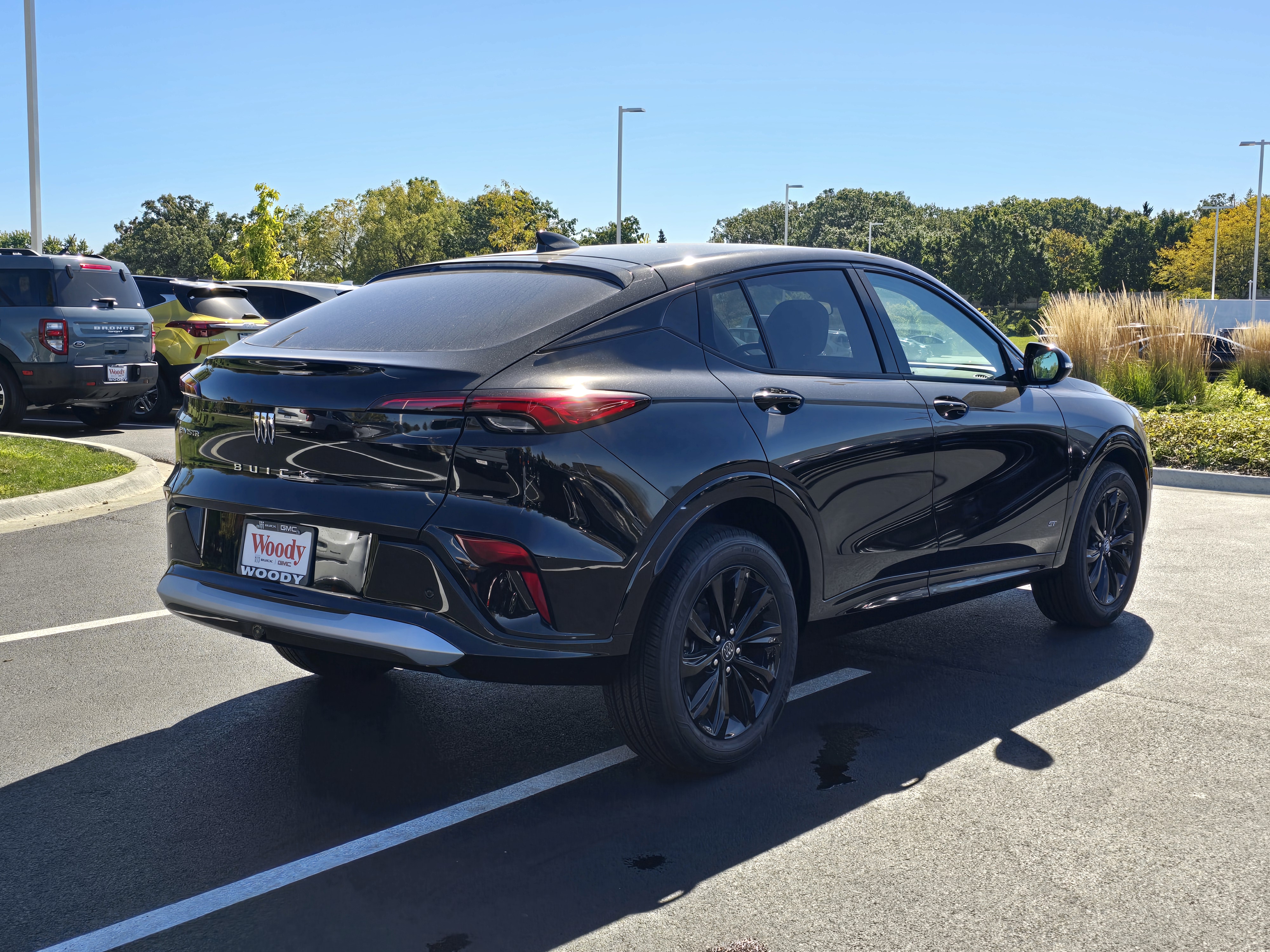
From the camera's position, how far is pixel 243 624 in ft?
12.6

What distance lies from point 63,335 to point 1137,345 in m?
13.9

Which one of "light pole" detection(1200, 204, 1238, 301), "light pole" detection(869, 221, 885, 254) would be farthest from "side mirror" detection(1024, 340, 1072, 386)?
"light pole" detection(869, 221, 885, 254)

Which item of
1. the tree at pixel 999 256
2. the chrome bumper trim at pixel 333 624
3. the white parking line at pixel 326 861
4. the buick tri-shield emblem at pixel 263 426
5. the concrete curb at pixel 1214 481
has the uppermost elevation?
the tree at pixel 999 256

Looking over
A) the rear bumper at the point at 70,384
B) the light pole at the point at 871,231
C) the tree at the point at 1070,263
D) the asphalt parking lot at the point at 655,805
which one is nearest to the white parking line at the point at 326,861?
the asphalt parking lot at the point at 655,805

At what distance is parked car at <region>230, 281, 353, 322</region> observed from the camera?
16594 mm

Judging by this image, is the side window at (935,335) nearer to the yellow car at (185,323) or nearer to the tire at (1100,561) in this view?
the tire at (1100,561)

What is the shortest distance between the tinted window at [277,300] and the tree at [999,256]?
8625cm

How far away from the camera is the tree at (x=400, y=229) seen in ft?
243

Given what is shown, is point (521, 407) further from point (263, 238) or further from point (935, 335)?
point (263, 238)

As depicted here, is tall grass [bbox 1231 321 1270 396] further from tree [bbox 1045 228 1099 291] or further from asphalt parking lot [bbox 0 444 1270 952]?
tree [bbox 1045 228 1099 291]

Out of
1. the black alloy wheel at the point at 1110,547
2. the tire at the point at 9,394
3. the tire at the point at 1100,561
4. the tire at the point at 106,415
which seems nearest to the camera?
the tire at the point at 1100,561

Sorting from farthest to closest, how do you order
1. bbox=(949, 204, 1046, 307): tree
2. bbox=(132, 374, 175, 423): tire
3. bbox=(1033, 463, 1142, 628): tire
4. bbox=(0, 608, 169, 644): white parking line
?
bbox=(949, 204, 1046, 307): tree, bbox=(132, 374, 175, 423): tire, bbox=(1033, 463, 1142, 628): tire, bbox=(0, 608, 169, 644): white parking line

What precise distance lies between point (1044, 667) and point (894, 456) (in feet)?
4.77

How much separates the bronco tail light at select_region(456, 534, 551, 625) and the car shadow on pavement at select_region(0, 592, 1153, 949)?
69 cm
